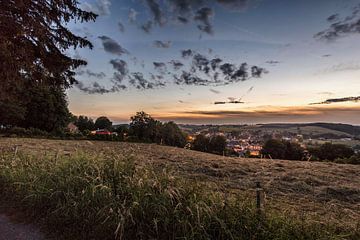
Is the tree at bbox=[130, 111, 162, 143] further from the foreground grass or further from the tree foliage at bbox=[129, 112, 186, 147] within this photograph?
the foreground grass

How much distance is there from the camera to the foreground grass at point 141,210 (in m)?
3.45

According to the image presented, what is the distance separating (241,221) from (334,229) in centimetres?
107

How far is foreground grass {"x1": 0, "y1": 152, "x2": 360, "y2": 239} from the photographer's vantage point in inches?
136

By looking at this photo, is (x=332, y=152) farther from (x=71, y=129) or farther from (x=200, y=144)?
(x=71, y=129)

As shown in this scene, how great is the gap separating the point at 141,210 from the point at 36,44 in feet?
28.0

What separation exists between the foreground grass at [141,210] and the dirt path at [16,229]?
0.19 meters

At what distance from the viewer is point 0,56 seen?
848 cm

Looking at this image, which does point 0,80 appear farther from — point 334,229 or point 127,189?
point 334,229

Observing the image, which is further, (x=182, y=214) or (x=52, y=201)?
(x=52, y=201)

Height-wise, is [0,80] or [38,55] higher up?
[38,55]

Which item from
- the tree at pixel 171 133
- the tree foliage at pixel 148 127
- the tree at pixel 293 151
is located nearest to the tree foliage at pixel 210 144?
the tree at pixel 293 151


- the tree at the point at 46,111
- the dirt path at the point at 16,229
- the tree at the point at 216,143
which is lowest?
the tree at the point at 216,143

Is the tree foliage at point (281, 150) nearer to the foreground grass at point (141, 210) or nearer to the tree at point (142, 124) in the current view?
the foreground grass at point (141, 210)

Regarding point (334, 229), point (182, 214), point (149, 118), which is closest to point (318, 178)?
point (334, 229)
